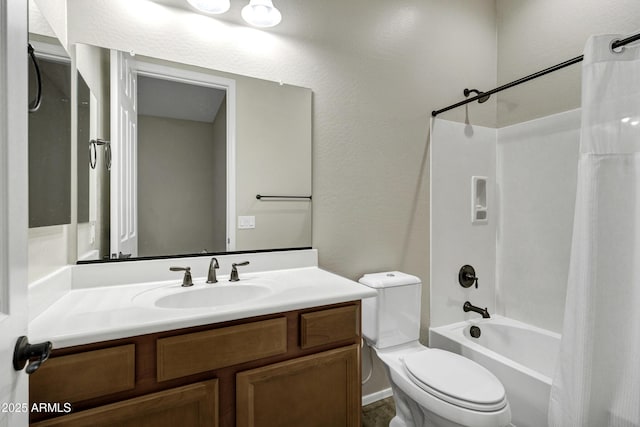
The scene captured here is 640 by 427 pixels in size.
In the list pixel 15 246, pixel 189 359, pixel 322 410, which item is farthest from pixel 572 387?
pixel 15 246

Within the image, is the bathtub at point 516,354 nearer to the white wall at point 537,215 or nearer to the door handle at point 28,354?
the white wall at point 537,215

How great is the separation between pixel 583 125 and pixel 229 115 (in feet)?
5.38

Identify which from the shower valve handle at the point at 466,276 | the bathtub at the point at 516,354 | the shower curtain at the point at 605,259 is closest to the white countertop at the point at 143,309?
the shower curtain at the point at 605,259

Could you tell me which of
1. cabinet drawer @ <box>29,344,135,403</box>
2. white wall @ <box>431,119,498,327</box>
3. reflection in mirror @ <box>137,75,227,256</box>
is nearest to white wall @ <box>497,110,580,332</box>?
white wall @ <box>431,119,498,327</box>

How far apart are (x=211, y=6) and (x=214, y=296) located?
52.2 inches

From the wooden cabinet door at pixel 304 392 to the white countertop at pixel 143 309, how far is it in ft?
0.71

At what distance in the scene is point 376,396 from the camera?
193 centimetres

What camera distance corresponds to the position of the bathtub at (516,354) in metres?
1.53

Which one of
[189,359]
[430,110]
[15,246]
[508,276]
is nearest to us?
[15,246]

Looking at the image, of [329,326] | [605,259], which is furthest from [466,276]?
[329,326]

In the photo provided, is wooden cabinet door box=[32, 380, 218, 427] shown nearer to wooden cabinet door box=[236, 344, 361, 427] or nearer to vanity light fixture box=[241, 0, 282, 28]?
wooden cabinet door box=[236, 344, 361, 427]

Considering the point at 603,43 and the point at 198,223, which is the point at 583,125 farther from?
the point at 198,223

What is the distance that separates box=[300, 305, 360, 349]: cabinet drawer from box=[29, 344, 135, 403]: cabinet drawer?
55 centimetres

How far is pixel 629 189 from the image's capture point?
129cm
